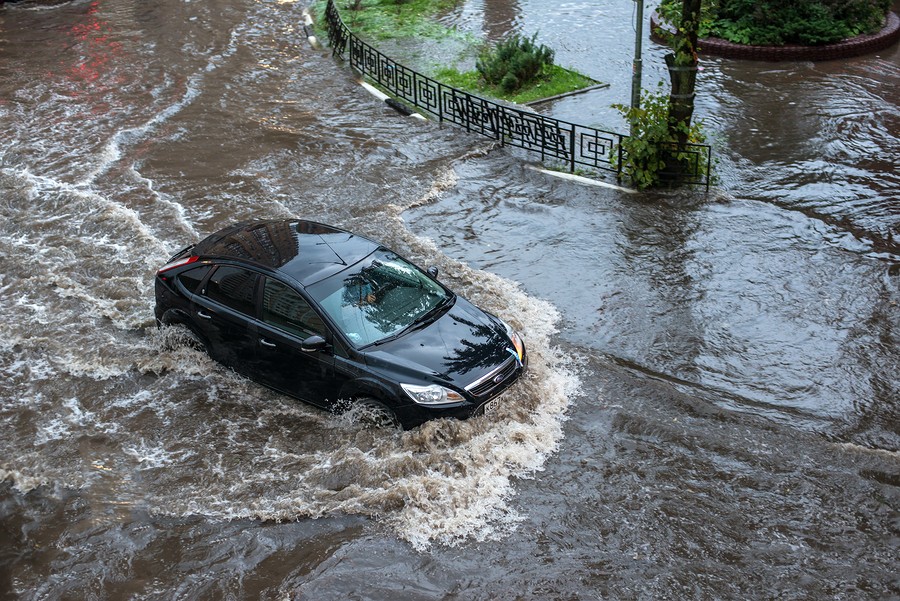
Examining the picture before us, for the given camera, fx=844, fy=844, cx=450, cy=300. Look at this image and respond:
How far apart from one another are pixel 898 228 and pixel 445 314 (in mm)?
7098

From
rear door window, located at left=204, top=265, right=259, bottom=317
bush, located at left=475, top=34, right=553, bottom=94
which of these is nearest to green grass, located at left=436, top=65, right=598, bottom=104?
bush, located at left=475, top=34, right=553, bottom=94

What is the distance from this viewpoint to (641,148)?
13.2 m

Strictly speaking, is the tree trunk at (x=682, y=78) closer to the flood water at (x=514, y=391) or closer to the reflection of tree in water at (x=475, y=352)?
the flood water at (x=514, y=391)

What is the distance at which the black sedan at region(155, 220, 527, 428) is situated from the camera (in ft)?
25.5

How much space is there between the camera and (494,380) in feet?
25.9

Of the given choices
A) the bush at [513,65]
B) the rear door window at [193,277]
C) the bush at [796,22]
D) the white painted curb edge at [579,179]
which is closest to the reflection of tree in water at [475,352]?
the rear door window at [193,277]

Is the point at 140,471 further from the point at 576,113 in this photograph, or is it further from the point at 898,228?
the point at 576,113

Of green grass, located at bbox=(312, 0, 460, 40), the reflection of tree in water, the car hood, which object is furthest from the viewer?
green grass, located at bbox=(312, 0, 460, 40)

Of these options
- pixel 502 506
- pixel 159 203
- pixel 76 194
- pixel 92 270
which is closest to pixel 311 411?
pixel 502 506

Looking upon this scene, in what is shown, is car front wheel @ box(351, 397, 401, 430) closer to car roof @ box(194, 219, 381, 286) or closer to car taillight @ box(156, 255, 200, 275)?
car roof @ box(194, 219, 381, 286)

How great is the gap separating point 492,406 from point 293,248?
2.69 metres

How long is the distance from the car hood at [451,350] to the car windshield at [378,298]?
0.18 meters

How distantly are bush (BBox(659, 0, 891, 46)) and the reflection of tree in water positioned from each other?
1372 centimetres

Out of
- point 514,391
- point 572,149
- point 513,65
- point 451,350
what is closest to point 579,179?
point 572,149
